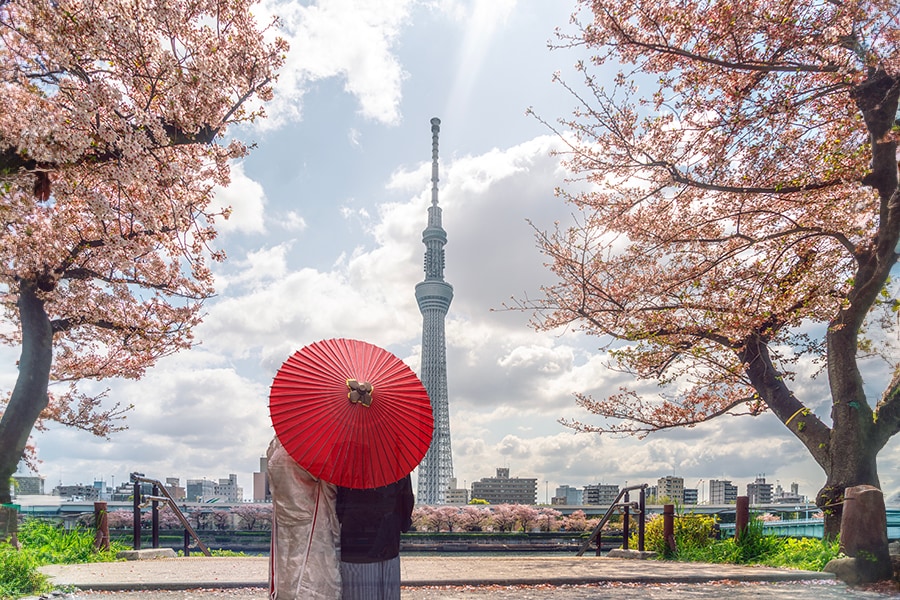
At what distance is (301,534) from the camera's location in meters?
3.11

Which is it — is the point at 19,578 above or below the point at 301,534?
below

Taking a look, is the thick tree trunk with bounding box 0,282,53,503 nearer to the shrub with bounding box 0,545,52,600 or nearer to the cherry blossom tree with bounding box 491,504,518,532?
the shrub with bounding box 0,545,52,600

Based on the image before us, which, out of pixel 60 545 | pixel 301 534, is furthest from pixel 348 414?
pixel 60 545

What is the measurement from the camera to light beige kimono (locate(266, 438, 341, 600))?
3.10 m

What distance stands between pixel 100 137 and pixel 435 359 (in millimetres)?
84428

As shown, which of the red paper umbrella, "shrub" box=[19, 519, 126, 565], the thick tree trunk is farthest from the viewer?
the thick tree trunk

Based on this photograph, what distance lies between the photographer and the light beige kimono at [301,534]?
122 inches

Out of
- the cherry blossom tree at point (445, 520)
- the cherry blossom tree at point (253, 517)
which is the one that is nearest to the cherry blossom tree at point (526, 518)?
the cherry blossom tree at point (445, 520)

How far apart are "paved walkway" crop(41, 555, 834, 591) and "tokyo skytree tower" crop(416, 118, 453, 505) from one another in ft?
244

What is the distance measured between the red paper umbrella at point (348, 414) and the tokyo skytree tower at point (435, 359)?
79500mm

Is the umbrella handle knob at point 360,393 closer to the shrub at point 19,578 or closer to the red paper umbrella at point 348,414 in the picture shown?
the red paper umbrella at point 348,414

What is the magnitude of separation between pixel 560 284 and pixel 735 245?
2.81 meters

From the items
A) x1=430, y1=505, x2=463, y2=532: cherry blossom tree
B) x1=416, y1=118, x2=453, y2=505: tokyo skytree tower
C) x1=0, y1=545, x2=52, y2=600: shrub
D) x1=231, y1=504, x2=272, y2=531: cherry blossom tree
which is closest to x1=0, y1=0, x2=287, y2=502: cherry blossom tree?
x1=0, y1=545, x2=52, y2=600: shrub

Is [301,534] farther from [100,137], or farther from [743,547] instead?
[743,547]
